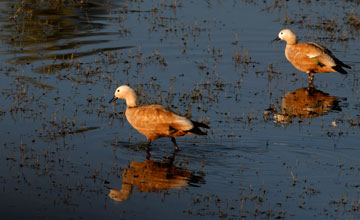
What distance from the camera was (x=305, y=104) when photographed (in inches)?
603

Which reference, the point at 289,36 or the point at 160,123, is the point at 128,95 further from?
the point at 289,36

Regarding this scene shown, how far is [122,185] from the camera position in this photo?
33.1 feet

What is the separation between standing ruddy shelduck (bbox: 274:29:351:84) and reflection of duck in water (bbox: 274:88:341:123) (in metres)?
0.69

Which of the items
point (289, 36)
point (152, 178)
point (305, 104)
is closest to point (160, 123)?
point (152, 178)

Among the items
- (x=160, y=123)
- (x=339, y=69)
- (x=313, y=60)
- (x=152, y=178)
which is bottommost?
(x=152, y=178)

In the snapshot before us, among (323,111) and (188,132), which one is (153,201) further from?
(323,111)

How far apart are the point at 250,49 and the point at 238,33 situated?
181cm

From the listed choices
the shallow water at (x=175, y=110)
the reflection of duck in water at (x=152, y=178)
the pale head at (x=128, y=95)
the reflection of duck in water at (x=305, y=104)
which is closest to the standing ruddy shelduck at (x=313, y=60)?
the shallow water at (x=175, y=110)

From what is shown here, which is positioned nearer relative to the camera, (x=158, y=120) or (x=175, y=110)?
(x=158, y=120)

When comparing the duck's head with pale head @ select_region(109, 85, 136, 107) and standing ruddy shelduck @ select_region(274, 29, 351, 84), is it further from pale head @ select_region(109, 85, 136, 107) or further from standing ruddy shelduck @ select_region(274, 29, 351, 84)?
pale head @ select_region(109, 85, 136, 107)

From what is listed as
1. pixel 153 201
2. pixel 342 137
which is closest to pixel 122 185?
pixel 153 201

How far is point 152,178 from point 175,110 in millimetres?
3670

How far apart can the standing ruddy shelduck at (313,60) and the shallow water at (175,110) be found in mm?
405

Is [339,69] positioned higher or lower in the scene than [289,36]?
lower
